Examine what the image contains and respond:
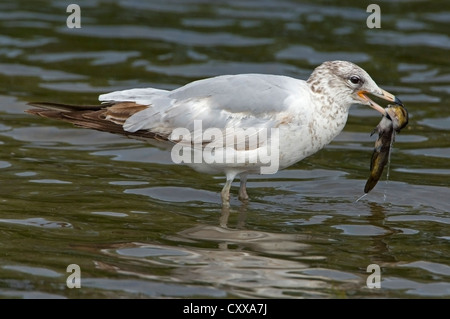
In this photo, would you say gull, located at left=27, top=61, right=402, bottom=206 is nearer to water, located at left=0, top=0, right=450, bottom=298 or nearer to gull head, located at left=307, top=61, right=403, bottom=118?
gull head, located at left=307, top=61, right=403, bottom=118

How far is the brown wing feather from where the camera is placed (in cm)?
832

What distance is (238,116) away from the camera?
8109mm

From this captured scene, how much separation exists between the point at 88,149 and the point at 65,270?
405 centimetres

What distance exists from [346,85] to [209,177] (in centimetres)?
201

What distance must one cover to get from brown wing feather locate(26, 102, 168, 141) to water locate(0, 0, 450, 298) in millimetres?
663

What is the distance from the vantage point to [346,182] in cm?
943

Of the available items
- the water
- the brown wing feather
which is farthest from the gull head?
the brown wing feather

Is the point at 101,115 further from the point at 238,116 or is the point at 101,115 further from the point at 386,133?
the point at 386,133

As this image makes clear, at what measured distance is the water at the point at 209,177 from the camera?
22.0 feet

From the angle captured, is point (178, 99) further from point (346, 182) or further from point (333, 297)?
point (333, 297)

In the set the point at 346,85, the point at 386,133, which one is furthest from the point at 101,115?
the point at 386,133

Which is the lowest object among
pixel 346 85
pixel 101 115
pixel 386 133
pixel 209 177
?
pixel 209 177

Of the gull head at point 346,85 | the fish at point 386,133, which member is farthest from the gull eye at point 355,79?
the fish at point 386,133

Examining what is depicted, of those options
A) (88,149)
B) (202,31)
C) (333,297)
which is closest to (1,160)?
(88,149)
